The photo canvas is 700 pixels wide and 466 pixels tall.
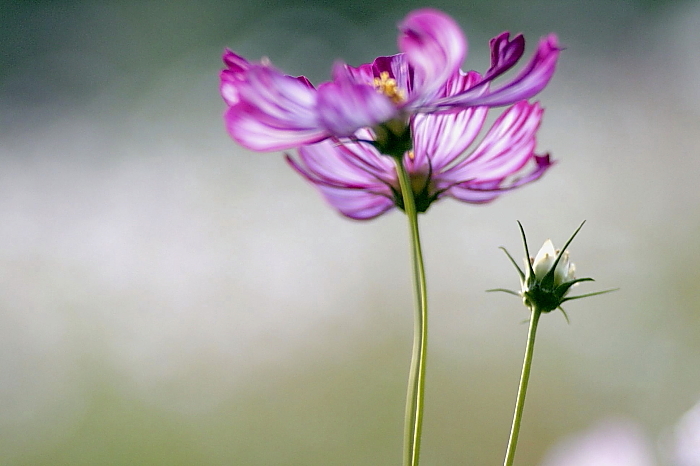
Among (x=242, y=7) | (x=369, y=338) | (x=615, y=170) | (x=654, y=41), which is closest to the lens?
(x=369, y=338)

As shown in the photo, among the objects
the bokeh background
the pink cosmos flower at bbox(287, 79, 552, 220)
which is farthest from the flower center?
the bokeh background

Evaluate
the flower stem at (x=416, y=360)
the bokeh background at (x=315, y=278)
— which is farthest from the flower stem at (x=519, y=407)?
the bokeh background at (x=315, y=278)

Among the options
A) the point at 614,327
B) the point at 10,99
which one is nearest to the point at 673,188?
the point at 614,327

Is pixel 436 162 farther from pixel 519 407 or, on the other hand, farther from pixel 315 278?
pixel 315 278

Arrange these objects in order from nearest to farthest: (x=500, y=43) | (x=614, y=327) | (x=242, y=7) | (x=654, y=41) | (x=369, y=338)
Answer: (x=500, y=43) < (x=614, y=327) < (x=369, y=338) < (x=654, y=41) < (x=242, y=7)

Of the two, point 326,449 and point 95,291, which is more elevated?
point 95,291

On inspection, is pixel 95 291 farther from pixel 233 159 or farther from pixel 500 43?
pixel 500 43
